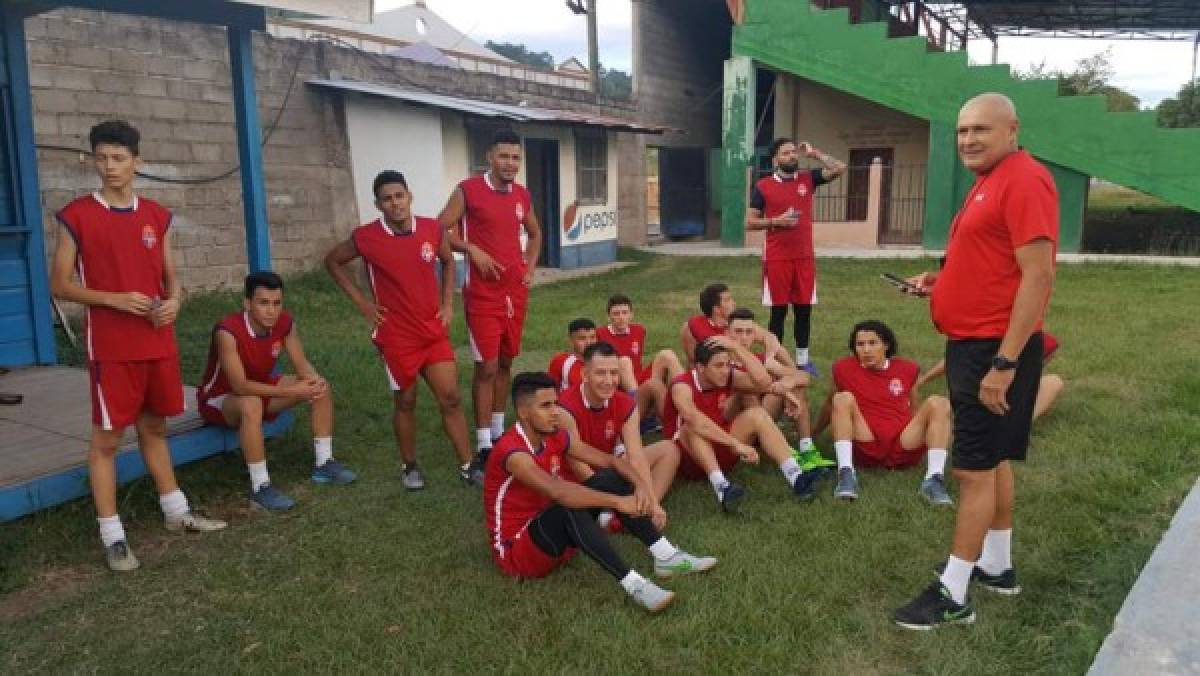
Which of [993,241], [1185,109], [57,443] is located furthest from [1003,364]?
[1185,109]

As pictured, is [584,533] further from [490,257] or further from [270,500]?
[490,257]

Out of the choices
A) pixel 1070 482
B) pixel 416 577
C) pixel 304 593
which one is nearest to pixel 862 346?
pixel 1070 482

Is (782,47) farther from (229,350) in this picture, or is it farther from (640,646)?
(640,646)

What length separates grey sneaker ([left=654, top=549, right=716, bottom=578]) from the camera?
3.64 meters

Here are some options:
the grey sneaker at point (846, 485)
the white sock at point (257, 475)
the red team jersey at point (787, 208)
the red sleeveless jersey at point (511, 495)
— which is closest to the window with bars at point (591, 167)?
the red team jersey at point (787, 208)

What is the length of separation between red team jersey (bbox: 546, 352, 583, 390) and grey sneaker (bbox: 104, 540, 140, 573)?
2.38 m

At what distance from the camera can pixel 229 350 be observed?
4555mm

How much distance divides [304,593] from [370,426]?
237 cm

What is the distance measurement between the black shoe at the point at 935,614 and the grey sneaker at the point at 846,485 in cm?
124

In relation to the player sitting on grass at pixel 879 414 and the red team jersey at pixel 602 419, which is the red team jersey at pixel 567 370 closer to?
the red team jersey at pixel 602 419

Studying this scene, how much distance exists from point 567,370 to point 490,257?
2.76ft

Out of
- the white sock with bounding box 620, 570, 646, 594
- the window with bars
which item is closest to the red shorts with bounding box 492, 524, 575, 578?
the white sock with bounding box 620, 570, 646, 594

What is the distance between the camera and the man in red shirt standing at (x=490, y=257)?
507 cm

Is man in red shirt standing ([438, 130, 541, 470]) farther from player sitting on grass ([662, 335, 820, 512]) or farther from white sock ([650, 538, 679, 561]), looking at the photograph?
white sock ([650, 538, 679, 561])
